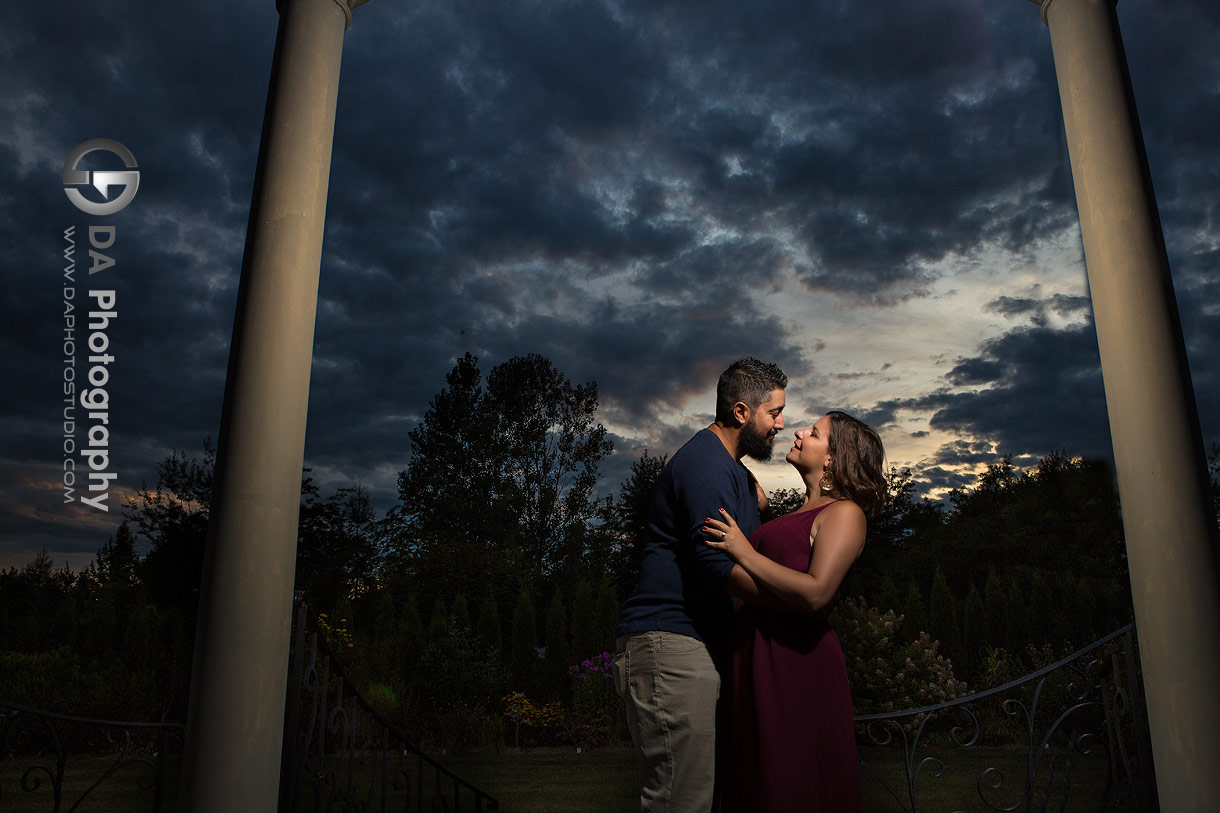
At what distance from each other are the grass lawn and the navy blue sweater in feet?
12.5

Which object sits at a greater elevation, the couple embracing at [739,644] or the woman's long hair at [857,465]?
the woman's long hair at [857,465]

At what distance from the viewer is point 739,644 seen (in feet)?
7.30

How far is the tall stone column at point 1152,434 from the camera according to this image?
1986 mm

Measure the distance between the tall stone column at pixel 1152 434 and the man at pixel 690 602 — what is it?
3.43 ft

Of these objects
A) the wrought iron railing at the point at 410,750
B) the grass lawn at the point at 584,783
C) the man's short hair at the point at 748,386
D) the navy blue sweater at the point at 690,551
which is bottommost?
the grass lawn at the point at 584,783

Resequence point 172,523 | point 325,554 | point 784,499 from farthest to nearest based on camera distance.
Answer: point 784,499 < point 325,554 < point 172,523

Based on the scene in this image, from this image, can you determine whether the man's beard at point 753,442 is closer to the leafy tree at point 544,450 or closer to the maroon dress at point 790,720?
the maroon dress at point 790,720

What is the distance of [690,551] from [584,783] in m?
5.60

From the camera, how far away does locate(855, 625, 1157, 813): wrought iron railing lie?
3.15 metres

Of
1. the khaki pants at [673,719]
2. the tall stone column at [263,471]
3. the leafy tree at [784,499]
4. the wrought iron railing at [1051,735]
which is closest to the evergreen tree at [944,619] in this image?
the wrought iron railing at [1051,735]

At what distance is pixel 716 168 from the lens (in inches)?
412

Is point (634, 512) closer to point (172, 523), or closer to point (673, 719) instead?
point (172, 523)

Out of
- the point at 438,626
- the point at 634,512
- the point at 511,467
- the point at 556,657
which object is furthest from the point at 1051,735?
the point at 511,467

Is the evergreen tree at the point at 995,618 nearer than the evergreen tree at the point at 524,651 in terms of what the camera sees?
Yes
